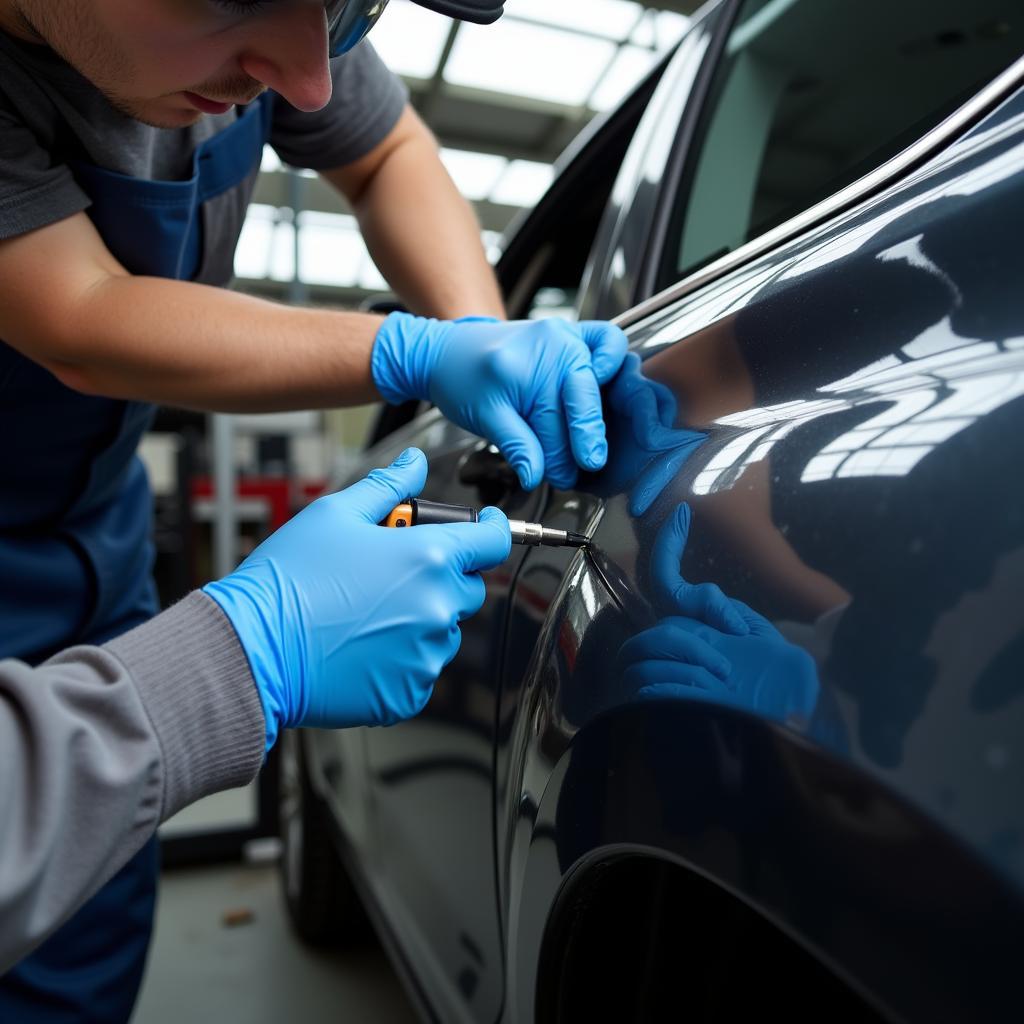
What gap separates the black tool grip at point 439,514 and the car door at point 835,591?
0.28 ft

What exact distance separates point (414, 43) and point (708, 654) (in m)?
6.26

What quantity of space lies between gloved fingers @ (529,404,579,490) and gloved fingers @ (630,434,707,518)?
144 mm

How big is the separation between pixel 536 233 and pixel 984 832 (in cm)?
130

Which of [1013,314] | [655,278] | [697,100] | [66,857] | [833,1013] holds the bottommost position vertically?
[833,1013]

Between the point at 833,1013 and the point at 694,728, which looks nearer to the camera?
the point at 694,728

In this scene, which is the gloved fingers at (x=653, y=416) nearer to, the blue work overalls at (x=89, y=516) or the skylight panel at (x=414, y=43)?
the blue work overalls at (x=89, y=516)

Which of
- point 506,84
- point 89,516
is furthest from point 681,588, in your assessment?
point 506,84

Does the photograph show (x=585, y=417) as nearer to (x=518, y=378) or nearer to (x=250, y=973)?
(x=518, y=378)

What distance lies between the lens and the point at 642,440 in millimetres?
Answer: 658

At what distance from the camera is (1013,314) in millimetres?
404

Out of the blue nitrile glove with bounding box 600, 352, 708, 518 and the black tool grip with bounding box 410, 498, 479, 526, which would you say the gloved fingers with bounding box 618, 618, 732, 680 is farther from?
the black tool grip with bounding box 410, 498, 479, 526

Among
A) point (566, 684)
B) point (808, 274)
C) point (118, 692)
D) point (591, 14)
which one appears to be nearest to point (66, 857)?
point (118, 692)

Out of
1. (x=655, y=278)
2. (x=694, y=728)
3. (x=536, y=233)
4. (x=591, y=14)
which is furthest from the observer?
(x=591, y=14)

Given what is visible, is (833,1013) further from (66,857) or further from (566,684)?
(66,857)
